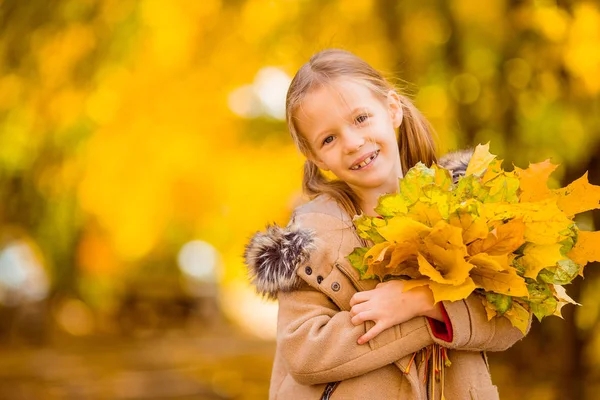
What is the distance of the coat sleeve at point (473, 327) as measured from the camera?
227cm

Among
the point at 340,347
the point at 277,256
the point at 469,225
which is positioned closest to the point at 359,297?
the point at 340,347

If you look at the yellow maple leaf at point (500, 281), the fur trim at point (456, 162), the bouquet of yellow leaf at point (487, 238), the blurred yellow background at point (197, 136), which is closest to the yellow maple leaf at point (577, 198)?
the bouquet of yellow leaf at point (487, 238)

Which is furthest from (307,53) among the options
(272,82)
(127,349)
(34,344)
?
(34,344)

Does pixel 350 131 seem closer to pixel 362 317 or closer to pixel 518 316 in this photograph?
pixel 362 317

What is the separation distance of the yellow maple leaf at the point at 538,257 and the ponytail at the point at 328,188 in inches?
21.9

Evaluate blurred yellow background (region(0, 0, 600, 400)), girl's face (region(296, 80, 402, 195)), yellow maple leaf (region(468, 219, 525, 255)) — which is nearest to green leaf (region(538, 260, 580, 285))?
yellow maple leaf (region(468, 219, 525, 255))

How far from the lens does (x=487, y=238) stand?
2164 millimetres

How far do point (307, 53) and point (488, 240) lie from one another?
6.09 meters

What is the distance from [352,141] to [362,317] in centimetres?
49

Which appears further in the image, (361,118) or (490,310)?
(361,118)

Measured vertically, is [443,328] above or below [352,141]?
below

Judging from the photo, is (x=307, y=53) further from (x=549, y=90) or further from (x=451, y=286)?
(x=451, y=286)

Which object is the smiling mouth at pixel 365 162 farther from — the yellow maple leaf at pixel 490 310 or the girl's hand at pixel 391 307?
the yellow maple leaf at pixel 490 310

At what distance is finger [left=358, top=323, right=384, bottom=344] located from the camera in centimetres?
227
